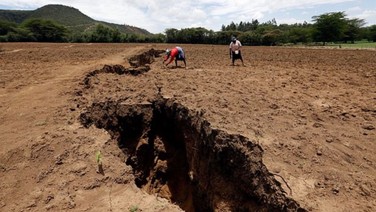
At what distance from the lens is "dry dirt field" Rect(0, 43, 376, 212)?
169 inches

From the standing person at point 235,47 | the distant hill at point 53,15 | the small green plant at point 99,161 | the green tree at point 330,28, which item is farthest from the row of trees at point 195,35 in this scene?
the distant hill at point 53,15

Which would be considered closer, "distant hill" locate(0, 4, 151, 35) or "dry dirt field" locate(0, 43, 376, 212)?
"dry dirt field" locate(0, 43, 376, 212)

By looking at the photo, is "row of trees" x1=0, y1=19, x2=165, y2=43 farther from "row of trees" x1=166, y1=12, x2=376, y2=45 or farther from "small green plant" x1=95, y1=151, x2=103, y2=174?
"small green plant" x1=95, y1=151, x2=103, y2=174

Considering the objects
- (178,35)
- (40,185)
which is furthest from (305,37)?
(40,185)

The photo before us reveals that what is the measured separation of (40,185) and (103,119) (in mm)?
2684

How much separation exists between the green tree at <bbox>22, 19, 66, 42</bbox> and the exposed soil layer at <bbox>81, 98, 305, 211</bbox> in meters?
49.8

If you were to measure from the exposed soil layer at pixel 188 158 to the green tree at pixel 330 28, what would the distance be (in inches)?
1907

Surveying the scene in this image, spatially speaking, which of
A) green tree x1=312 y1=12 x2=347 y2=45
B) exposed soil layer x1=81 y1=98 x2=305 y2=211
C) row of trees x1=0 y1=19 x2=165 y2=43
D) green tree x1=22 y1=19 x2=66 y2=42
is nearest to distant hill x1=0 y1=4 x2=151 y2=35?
green tree x1=22 y1=19 x2=66 y2=42

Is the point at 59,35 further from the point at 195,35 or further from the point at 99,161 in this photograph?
the point at 99,161

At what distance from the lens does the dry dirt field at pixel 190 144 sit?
4285 millimetres

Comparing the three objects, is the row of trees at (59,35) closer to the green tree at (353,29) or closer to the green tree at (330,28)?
the green tree at (330,28)

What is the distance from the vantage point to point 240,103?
282 inches

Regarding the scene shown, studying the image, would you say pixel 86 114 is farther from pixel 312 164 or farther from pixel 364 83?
pixel 364 83

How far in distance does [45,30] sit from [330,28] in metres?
46.1
